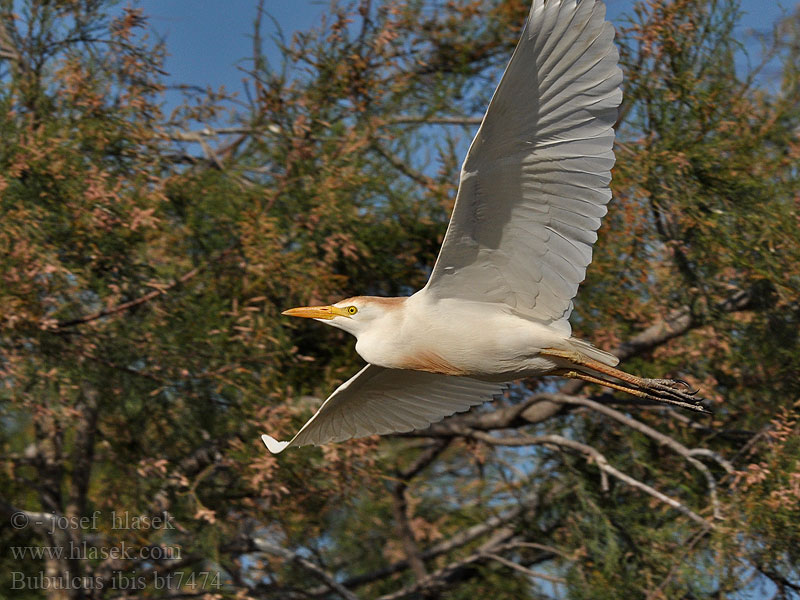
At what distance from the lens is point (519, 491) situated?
17.7 feet

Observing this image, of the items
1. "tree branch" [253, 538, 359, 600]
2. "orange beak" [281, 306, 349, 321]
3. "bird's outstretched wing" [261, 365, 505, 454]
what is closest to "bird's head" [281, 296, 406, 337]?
"orange beak" [281, 306, 349, 321]

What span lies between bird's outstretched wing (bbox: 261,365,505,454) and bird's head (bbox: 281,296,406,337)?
39 centimetres

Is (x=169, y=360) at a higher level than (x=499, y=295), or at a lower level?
lower

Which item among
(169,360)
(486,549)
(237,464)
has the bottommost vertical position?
(486,549)

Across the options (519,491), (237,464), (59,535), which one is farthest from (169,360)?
(519,491)

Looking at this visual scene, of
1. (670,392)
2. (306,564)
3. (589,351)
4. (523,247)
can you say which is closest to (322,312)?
(523,247)

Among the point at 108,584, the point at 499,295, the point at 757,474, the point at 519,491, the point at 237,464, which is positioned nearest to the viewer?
the point at 499,295

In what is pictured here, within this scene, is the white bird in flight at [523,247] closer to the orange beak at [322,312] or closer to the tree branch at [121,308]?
the orange beak at [322,312]

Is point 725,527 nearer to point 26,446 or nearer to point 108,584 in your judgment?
point 108,584

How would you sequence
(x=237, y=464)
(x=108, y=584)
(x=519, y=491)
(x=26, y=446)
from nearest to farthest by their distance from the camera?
(x=237, y=464)
(x=108, y=584)
(x=519, y=491)
(x=26, y=446)

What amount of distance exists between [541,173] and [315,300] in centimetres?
173

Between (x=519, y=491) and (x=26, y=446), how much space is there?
9.55 ft

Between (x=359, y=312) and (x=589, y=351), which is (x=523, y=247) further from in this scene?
(x=359, y=312)

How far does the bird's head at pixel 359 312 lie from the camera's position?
3.53m
